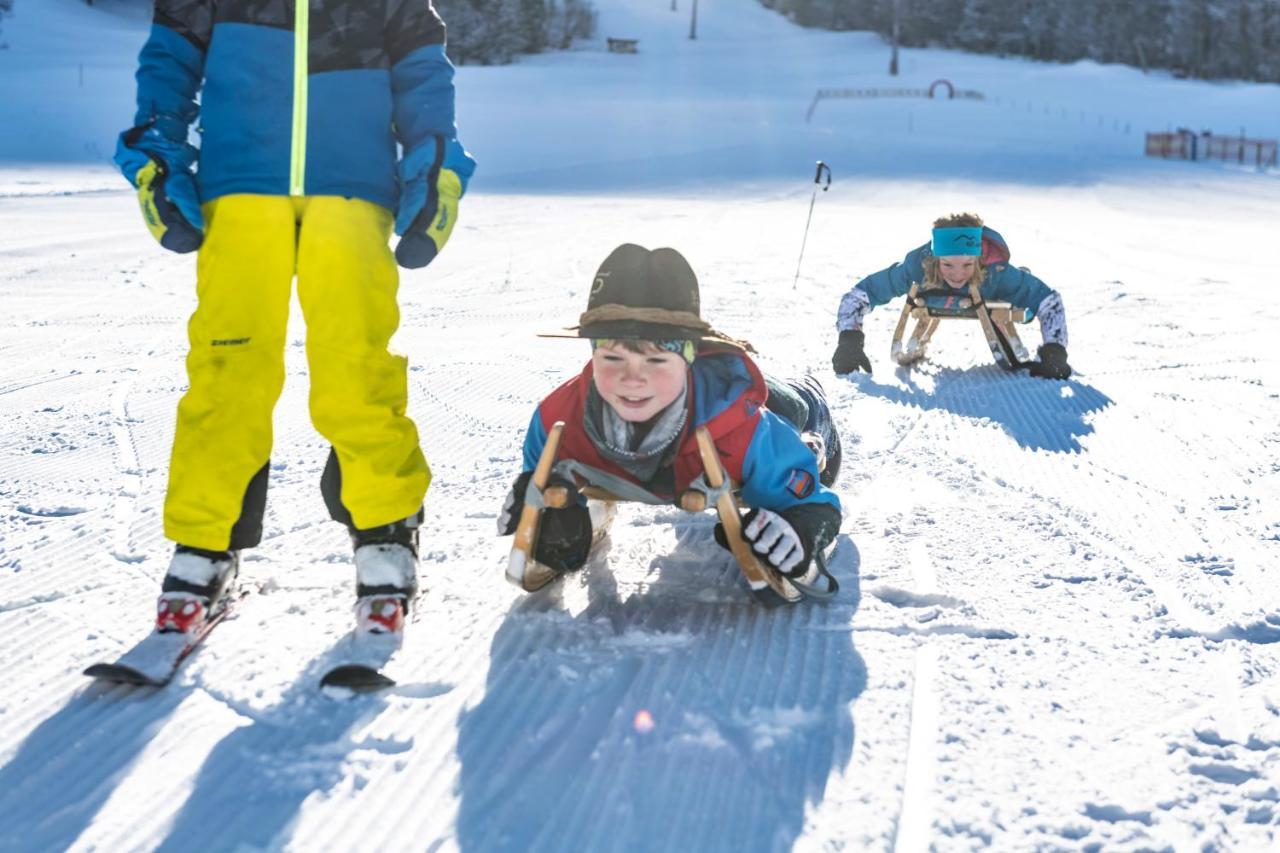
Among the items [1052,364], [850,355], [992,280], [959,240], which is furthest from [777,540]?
[992,280]

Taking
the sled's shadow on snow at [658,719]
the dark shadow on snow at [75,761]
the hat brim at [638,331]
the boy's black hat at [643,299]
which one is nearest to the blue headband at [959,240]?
the sled's shadow on snow at [658,719]

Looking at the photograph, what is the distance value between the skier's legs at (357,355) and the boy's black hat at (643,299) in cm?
46

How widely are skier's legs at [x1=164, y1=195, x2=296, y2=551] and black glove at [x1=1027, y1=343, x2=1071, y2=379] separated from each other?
14.5ft

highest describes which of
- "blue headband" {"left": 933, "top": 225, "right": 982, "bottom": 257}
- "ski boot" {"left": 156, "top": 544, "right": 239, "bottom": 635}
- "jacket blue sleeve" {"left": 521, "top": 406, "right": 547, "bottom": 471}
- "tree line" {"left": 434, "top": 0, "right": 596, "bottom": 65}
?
"tree line" {"left": 434, "top": 0, "right": 596, "bottom": 65}

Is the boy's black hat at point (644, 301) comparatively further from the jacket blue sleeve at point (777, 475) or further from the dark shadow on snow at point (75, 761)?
the dark shadow on snow at point (75, 761)

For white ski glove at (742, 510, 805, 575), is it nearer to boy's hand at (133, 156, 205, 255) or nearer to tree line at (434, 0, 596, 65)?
boy's hand at (133, 156, 205, 255)

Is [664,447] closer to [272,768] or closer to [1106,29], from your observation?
[272,768]

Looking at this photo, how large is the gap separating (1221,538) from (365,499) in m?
2.50

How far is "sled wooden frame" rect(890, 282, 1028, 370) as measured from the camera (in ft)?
20.7

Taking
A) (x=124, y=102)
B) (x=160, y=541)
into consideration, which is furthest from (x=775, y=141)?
(x=160, y=541)

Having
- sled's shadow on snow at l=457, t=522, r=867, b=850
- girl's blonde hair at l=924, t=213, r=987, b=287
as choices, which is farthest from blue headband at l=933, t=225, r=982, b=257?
sled's shadow on snow at l=457, t=522, r=867, b=850

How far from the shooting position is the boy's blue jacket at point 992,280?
252 inches

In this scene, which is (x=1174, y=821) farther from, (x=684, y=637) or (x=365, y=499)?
(x=365, y=499)

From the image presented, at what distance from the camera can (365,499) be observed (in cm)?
266
